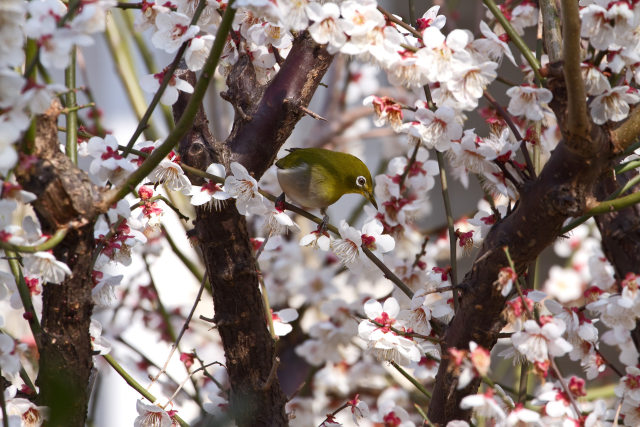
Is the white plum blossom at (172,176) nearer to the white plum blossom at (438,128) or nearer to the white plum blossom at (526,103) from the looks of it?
the white plum blossom at (438,128)

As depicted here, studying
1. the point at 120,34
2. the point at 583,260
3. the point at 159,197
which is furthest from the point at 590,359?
the point at 583,260

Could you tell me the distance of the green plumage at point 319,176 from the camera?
73.4 inches

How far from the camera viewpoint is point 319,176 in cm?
190

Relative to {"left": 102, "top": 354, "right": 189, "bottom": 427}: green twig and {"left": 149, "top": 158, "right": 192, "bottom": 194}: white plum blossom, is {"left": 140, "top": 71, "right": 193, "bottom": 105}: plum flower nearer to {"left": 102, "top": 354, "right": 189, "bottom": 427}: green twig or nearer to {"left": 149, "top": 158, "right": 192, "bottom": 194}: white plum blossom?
{"left": 149, "top": 158, "right": 192, "bottom": 194}: white plum blossom

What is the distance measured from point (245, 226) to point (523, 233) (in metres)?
0.55

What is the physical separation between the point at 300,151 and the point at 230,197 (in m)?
0.66

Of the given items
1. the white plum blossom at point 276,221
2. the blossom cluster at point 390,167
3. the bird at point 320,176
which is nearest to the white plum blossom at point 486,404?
the blossom cluster at point 390,167

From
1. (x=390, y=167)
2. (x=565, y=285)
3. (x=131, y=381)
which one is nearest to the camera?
(x=131, y=381)

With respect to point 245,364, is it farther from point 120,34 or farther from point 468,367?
point 120,34

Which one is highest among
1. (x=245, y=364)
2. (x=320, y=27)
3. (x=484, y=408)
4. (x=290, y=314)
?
(x=320, y=27)

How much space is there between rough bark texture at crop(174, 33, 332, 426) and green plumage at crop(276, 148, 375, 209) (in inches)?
16.0

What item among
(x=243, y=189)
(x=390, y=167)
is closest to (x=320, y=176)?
(x=390, y=167)

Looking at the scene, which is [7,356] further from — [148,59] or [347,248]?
[148,59]

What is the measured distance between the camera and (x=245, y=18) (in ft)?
4.35
